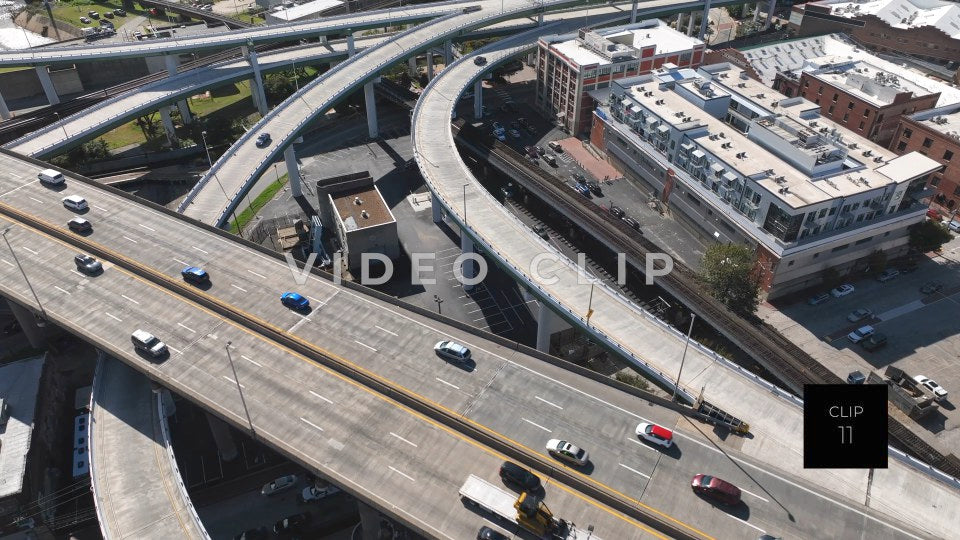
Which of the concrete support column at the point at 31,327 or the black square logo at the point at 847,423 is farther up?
the black square logo at the point at 847,423

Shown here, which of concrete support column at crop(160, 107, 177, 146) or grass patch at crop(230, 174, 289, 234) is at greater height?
concrete support column at crop(160, 107, 177, 146)

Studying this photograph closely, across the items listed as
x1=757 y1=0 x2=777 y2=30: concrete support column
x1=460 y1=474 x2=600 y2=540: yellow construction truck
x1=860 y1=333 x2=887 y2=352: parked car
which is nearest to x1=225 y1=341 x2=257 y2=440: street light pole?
x1=460 y1=474 x2=600 y2=540: yellow construction truck

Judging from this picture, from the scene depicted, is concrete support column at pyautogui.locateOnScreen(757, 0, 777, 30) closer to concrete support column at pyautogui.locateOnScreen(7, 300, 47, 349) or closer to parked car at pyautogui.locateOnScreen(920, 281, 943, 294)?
parked car at pyautogui.locateOnScreen(920, 281, 943, 294)

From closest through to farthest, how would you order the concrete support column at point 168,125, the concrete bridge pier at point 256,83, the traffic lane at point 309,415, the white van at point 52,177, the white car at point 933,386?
the traffic lane at point 309,415 < the white car at point 933,386 < the white van at point 52,177 < the concrete support column at point 168,125 < the concrete bridge pier at point 256,83

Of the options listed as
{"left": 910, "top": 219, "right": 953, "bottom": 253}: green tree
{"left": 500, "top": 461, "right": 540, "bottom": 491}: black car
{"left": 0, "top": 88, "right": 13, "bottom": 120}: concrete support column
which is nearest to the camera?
{"left": 500, "top": 461, "right": 540, "bottom": 491}: black car

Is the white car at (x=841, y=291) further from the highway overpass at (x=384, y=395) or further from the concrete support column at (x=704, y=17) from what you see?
the concrete support column at (x=704, y=17)

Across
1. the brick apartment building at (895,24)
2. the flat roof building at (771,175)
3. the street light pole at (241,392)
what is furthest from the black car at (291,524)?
the brick apartment building at (895,24)
